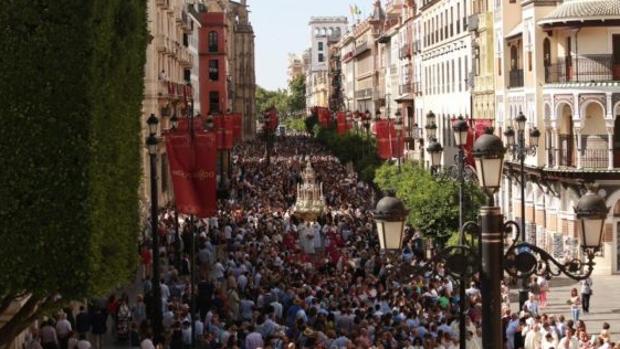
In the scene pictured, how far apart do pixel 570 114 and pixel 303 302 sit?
75.6 ft

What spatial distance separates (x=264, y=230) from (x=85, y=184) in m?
28.3

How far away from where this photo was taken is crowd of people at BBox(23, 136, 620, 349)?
23531mm

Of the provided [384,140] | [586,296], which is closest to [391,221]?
[586,296]

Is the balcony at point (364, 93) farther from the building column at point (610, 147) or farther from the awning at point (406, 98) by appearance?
the building column at point (610, 147)

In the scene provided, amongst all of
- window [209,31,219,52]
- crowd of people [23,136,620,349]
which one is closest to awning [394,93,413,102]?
window [209,31,219,52]

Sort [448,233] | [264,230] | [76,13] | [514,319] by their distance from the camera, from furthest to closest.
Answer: [264,230] < [448,233] < [514,319] < [76,13]

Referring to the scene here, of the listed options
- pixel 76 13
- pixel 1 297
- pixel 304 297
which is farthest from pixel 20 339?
pixel 76 13

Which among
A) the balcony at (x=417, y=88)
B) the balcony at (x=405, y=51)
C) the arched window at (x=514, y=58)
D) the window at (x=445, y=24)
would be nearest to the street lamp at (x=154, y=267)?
the arched window at (x=514, y=58)

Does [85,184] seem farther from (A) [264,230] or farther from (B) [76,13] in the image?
(A) [264,230]

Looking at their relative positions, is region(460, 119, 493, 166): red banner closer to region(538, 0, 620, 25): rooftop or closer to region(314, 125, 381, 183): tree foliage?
region(538, 0, 620, 25): rooftop

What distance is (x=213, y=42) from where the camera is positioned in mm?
119438

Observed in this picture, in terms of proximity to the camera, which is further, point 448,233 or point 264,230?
point 264,230

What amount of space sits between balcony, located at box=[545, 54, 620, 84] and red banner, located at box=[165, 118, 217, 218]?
21211 millimetres

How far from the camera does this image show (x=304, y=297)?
2844 centimetres
